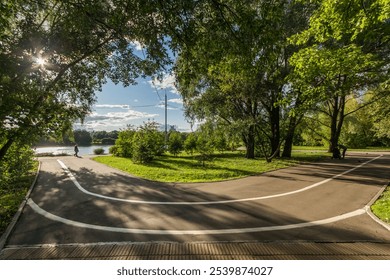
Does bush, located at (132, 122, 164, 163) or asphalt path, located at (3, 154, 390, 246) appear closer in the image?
asphalt path, located at (3, 154, 390, 246)

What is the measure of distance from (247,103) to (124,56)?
13713 mm

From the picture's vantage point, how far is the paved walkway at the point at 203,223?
179 inches

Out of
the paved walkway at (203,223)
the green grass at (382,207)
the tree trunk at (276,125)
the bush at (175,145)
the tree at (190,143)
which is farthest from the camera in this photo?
the tree at (190,143)

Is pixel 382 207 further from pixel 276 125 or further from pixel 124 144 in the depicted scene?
pixel 124 144

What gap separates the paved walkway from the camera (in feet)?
14.9

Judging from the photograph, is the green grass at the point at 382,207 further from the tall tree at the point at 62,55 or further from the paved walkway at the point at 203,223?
the tall tree at the point at 62,55

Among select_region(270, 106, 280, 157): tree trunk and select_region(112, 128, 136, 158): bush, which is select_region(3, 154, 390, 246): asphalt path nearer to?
select_region(270, 106, 280, 157): tree trunk

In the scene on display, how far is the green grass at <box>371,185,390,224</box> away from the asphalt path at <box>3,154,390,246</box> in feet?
0.87

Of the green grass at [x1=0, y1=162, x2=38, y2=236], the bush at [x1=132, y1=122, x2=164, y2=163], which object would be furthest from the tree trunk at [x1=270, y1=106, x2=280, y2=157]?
the green grass at [x1=0, y1=162, x2=38, y2=236]

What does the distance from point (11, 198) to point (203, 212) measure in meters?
8.17

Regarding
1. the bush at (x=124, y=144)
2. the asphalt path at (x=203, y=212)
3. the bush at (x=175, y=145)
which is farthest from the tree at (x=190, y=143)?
the asphalt path at (x=203, y=212)

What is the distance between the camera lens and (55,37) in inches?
372

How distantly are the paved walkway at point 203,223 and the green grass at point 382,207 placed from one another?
0.24 m

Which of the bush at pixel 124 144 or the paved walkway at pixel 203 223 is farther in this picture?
the bush at pixel 124 144
